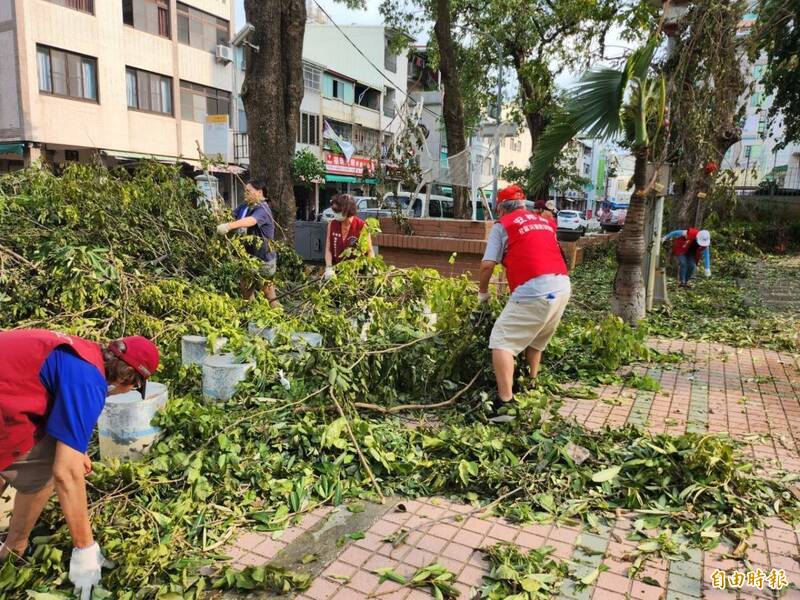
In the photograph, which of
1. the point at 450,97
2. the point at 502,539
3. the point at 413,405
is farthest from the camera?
the point at 450,97

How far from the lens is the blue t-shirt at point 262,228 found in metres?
6.62

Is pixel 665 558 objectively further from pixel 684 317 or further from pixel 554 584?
pixel 684 317

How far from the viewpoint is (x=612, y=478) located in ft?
11.0

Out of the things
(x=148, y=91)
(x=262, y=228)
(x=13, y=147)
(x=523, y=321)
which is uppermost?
(x=148, y=91)

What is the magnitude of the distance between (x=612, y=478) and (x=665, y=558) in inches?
25.4

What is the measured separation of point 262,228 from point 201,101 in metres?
22.2

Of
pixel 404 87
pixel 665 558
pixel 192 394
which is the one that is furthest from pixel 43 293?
pixel 404 87

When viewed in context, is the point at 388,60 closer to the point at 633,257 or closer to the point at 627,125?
the point at 627,125

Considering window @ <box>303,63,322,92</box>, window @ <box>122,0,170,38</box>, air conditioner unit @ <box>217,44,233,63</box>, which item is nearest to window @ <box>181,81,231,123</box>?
air conditioner unit @ <box>217,44,233,63</box>

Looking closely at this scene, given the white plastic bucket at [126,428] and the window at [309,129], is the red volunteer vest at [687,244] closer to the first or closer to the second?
the white plastic bucket at [126,428]

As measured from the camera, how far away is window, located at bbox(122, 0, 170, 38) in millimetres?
22281

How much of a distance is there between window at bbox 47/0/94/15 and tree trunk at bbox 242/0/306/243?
15.0 m

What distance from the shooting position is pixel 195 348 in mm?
4609

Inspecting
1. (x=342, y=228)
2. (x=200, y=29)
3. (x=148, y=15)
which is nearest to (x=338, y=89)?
(x=200, y=29)
